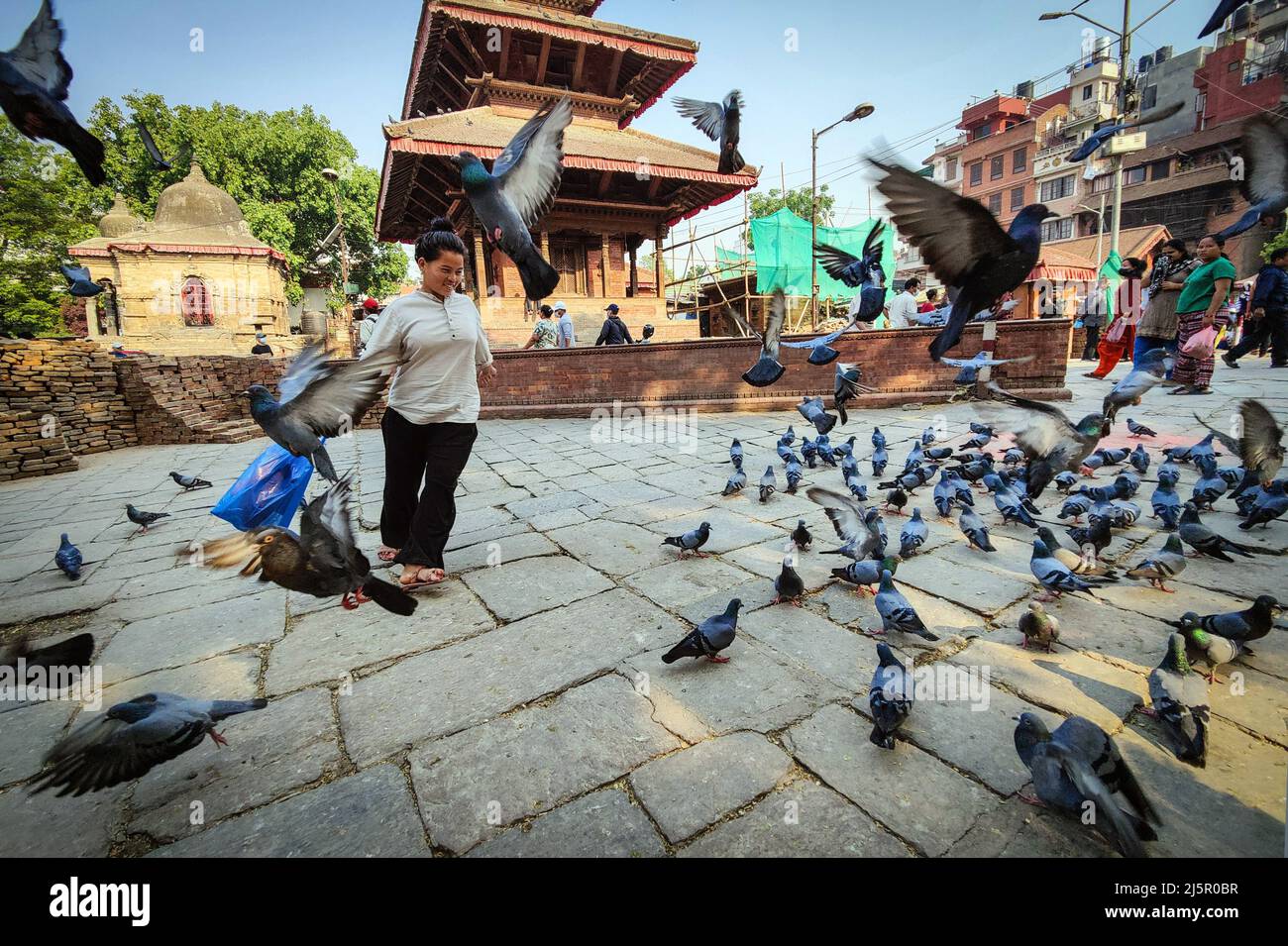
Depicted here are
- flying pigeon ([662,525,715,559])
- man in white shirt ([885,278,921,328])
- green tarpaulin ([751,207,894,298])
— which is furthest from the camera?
green tarpaulin ([751,207,894,298])

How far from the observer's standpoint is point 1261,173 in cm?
204

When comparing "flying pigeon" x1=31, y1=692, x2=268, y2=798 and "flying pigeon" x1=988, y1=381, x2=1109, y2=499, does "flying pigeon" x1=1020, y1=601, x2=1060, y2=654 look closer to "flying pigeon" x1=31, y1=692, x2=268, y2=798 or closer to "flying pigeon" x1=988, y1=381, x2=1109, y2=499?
"flying pigeon" x1=988, y1=381, x2=1109, y2=499

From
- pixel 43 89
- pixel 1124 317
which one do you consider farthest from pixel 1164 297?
pixel 43 89

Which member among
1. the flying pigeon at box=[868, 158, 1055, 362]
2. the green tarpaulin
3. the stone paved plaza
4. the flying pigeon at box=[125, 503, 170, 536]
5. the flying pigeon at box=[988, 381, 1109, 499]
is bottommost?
the stone paved plaza

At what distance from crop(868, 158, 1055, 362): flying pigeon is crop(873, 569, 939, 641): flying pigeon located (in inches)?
48.9

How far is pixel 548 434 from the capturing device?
7992 mm

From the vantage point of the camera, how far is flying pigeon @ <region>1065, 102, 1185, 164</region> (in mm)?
2188

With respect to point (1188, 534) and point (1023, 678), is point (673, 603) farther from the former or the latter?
point (1188, 534)

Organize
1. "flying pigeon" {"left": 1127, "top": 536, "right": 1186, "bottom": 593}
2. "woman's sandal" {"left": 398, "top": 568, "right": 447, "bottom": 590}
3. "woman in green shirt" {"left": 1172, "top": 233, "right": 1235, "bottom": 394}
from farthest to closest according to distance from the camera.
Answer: "woman in green shirt" {"left": 1172, "top": 233, "right": 1235, "bottom": 394} → "woman's sandal" {"left": 398, "top": 568, "right": 447, "bottom": 590} → "flying pigeon" {"left": 1127, "top": 536, "right": 1186, "bottom": 593}

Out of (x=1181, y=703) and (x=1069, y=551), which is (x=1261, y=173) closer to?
(x=1069, y=551)

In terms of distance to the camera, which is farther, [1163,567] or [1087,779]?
[1163,567]

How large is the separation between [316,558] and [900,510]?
370 cm

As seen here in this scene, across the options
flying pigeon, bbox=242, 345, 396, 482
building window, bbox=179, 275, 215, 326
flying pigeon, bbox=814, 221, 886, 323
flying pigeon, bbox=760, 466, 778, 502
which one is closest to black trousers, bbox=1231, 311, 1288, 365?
flying pigeon, bbox=814, 221, 886, 323
